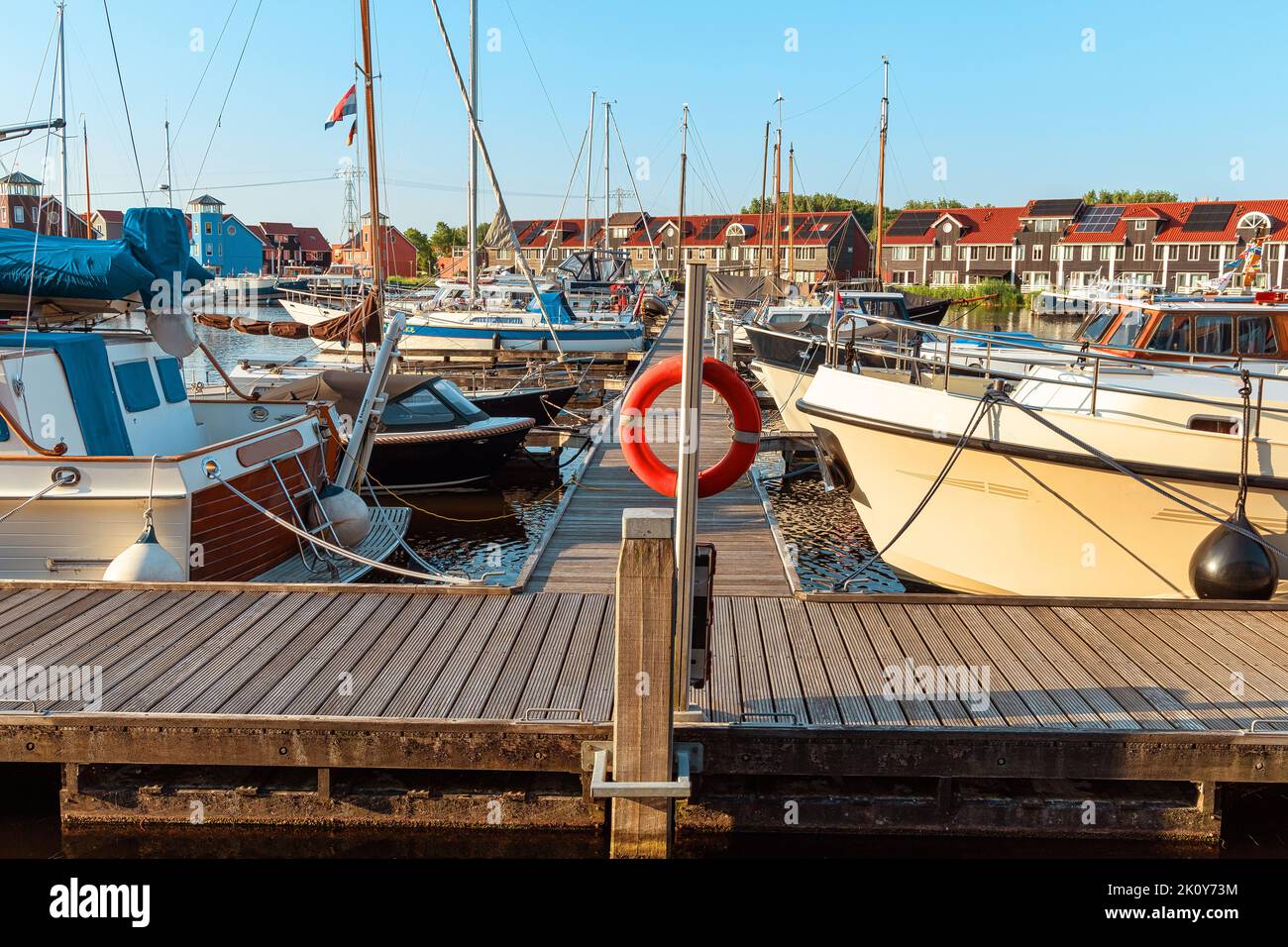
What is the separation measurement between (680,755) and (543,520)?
1039cm

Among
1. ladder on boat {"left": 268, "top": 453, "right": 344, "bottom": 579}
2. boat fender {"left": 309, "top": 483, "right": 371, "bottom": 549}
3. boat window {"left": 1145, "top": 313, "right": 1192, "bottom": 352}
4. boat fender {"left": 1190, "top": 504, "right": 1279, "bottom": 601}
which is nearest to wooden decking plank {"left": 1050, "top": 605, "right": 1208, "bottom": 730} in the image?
boat fender {"left": 1190, "top": 504, "right": 1279, "bottom": 601}

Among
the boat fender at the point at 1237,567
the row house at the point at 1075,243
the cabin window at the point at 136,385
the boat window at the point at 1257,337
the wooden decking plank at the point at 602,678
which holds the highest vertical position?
the row house at the point at 1075,243

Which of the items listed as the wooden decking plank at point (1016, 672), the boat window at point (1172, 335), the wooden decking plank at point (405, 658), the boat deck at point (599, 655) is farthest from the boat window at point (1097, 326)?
the wooden decking plank at point (405, 658)

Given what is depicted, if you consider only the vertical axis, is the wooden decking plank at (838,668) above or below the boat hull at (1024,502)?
below

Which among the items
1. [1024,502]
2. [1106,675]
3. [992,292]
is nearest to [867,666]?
[1106,675]

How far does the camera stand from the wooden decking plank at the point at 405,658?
5.85 meters

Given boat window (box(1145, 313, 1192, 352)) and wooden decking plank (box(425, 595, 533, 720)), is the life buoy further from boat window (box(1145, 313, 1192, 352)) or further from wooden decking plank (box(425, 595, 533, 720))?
boat window (box(1145, 313, 1192, 352))

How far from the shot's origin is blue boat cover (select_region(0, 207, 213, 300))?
953 centimetres

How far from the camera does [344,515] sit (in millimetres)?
10984

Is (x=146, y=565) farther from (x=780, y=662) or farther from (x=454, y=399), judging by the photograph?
(x=454, y=399)

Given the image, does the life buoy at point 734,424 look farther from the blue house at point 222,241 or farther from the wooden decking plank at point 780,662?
the blue house at point 222,241

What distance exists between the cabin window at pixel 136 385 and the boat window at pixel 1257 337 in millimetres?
11012

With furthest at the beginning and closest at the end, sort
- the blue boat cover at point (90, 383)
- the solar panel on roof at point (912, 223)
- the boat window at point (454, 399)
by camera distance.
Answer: the solar panel on roof at point (912, 223)
the boat window at point (454, 399)
the blue boat cover at point (90, 383)

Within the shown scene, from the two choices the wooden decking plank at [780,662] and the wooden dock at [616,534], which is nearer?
the wooden decking plank at [780,662]
